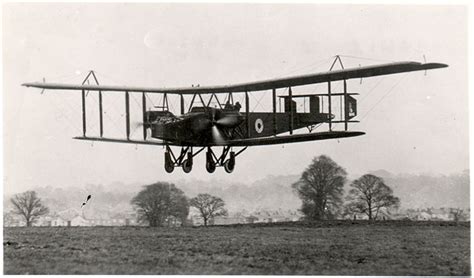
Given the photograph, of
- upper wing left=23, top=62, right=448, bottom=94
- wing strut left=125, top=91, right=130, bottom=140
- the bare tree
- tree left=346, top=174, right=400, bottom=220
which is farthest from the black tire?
tree left=346, top=174, right=400, bottom=220

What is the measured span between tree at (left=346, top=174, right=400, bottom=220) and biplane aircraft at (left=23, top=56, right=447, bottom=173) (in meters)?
17.0

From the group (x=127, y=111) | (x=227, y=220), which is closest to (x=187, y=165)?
(x=127, y=111)

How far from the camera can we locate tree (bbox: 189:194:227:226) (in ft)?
124

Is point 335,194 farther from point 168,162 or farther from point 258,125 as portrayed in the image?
point 168,162

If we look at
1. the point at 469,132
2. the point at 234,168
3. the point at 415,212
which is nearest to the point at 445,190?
the point at 415,212

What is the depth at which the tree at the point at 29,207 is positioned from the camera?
983 inches

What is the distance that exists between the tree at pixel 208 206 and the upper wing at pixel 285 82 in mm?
19686

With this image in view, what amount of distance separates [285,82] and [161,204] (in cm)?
2004

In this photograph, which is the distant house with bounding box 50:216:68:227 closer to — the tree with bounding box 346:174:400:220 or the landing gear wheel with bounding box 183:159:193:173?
the landing gear wheel with bounding box 183:159:193:173

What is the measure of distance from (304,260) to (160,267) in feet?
12.2

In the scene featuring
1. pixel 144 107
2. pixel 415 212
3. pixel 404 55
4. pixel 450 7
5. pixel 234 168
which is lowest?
pixel 415 212

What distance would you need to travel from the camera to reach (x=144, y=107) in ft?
60.1

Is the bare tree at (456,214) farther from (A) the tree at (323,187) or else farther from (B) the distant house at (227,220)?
(A) the tree at (323,187)

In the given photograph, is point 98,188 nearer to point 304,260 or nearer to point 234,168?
point 234,168
